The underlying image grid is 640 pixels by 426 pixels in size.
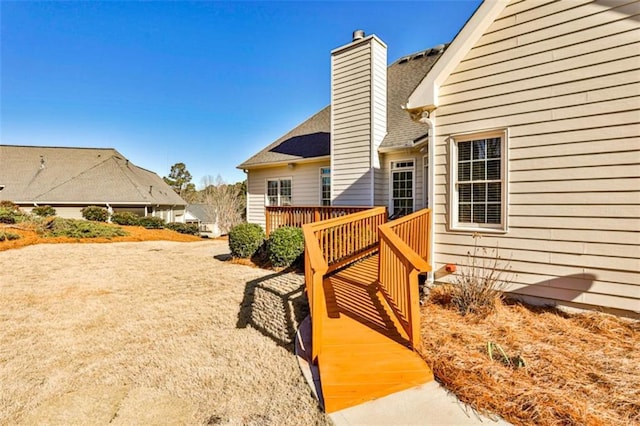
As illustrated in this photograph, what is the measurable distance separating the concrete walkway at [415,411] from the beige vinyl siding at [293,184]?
28.0 ft

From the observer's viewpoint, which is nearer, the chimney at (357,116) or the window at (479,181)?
the window at (479,181)

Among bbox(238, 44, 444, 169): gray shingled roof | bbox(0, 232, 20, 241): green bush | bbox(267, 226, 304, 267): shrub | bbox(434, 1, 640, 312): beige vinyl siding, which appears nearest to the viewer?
bbox(434, 1, 640, 312): beige vinyl siding

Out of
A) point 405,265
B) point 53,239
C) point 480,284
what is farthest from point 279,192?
point 53,239

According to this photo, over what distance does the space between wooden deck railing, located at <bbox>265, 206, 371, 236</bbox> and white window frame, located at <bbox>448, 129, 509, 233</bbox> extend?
2764mm

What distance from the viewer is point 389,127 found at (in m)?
9.36

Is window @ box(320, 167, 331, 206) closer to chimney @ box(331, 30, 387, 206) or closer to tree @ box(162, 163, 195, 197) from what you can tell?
chimney @ box(331, 30, 387, 206)

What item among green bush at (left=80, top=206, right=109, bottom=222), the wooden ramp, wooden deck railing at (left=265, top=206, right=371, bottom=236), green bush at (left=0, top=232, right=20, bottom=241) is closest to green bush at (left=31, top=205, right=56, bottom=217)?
green bush at (left=80, top=206, right=109, bottom=222)

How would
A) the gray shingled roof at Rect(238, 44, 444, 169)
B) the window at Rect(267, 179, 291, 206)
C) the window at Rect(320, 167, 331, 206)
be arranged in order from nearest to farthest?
the gray shingled roof at Rect(238, 44, 444, 169) → the window at Rect(320, 167, 331, 206) → the window at Rect(267, 179, 291, 206)

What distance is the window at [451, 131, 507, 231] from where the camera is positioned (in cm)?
468

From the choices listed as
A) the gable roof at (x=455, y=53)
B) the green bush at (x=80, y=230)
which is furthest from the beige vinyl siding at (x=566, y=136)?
the green bush at (x=80, y=230)

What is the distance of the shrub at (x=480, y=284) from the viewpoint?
412 cm

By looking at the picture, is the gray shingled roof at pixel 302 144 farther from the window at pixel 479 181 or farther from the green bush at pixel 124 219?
the green bush at pixel 124 219

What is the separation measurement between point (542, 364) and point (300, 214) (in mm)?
6598

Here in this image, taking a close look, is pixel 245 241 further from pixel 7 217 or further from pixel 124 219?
pixel 124 219
